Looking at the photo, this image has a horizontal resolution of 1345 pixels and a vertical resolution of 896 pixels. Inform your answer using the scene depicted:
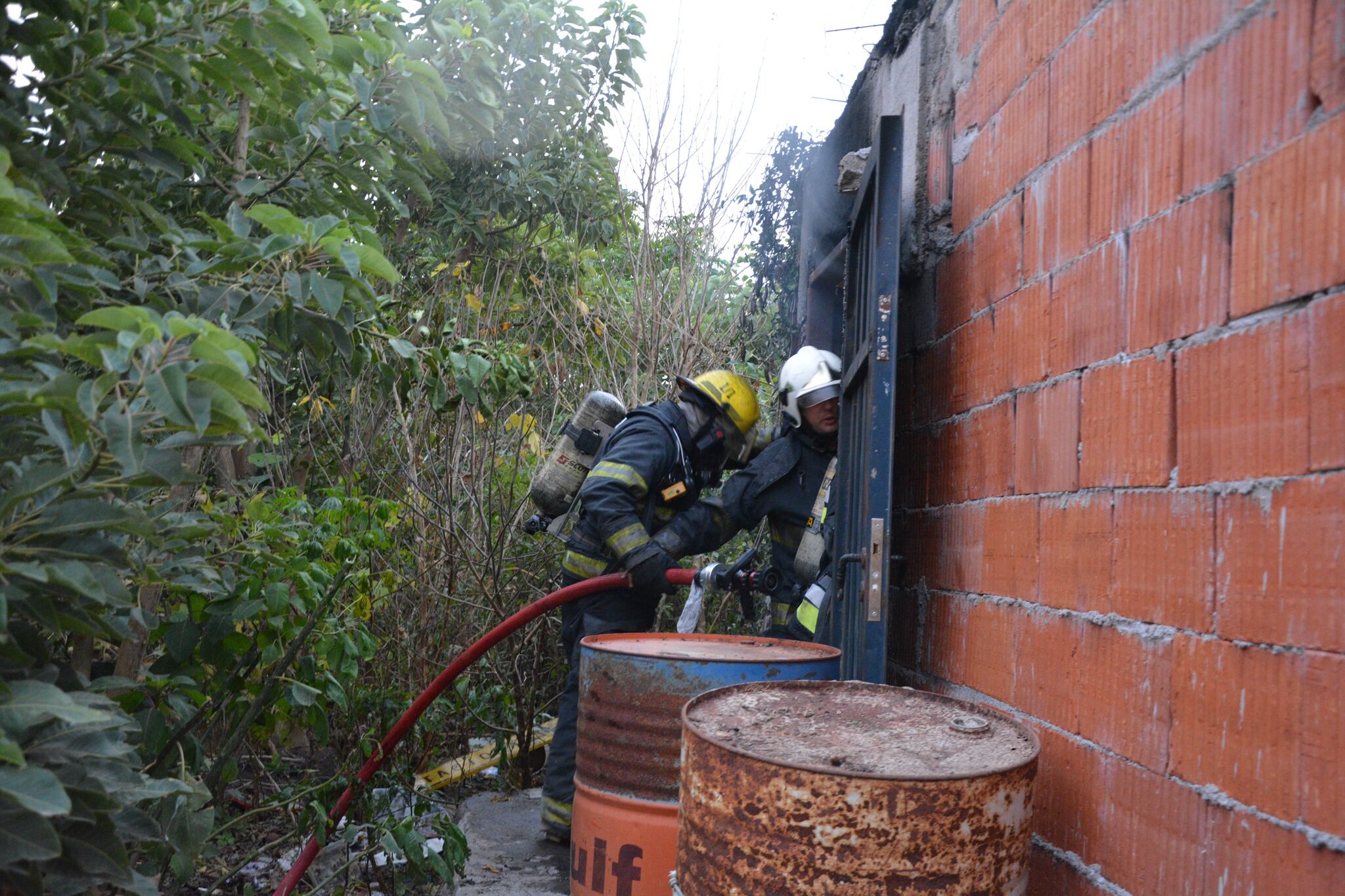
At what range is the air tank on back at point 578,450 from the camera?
442cm

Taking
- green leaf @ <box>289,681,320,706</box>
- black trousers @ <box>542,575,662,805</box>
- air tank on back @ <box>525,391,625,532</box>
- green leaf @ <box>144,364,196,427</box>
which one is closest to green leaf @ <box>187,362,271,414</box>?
green leaf @ <box>144,364,196,427</box>

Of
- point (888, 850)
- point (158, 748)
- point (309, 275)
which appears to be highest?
point (309, 275)

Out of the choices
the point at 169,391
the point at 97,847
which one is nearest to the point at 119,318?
the point at 169,391

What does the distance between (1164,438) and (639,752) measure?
5.37 feet

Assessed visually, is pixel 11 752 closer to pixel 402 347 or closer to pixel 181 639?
pixel 181 639

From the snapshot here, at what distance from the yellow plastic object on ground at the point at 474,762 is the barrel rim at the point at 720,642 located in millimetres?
1482

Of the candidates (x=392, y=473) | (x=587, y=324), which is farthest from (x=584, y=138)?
(x=392, y=473)

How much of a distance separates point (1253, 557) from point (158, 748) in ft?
7.58

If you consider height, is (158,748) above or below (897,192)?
below

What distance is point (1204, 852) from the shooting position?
1.36m

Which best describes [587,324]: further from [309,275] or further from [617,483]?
[309,275]

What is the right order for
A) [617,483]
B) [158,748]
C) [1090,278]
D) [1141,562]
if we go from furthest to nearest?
1. [617,483]
2. [158,748]
3. [1090,278]
4. [1141,562]

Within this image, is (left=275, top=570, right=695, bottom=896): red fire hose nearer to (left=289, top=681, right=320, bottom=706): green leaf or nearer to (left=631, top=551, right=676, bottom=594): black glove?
(left=631, top=551, right=676, bottom=594): black glove

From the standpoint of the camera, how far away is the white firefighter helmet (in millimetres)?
3920
